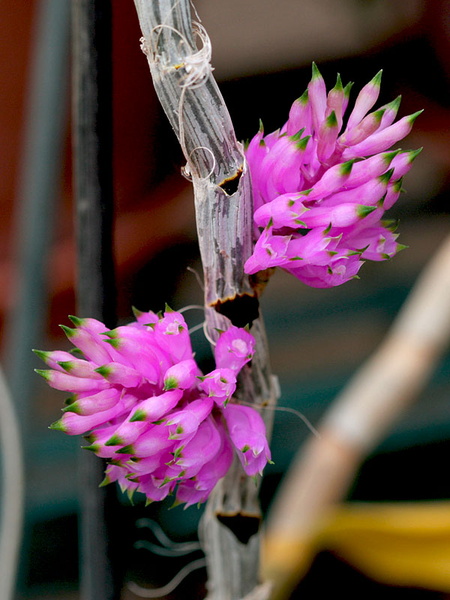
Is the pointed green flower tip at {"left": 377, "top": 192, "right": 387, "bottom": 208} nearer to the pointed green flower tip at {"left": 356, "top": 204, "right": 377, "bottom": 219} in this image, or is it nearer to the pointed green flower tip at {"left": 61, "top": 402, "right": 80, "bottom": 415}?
the pointed green flower tip at {"left": 356, "top": 204, "right": 377, "bottom": 219}

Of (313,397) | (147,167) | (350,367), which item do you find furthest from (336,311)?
(147,167)

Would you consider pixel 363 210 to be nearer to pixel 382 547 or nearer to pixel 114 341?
pixel 114 341

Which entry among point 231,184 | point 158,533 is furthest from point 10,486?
point 231,184

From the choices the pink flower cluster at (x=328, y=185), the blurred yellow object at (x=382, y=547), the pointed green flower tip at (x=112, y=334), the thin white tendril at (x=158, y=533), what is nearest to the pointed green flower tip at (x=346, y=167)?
the pink flower cluster at (x=328, y=185)

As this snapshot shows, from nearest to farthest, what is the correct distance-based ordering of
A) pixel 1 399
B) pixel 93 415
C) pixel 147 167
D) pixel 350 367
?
pixel 93 415, pixel 1 399, pixel 350 367, pixel 147 167

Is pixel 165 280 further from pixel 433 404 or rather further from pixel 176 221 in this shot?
pixel 433 404

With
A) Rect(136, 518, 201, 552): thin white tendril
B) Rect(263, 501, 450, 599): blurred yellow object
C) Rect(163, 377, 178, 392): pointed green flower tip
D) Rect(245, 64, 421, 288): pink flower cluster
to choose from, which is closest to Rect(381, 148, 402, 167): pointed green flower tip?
Rect(245, 64, 421, 288): pink flower cluster
